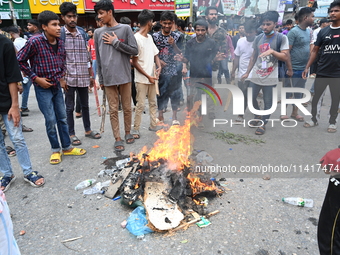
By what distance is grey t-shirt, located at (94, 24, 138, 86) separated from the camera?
4113mm

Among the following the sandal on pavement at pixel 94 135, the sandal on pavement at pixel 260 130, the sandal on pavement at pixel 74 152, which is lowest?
the sandal on pavement at pixel 260 130

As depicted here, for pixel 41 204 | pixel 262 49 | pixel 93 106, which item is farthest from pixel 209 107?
pixel 41 204

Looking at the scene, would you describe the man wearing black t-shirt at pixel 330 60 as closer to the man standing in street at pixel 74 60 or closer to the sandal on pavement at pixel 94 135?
the man standing in street at pixel 74 60

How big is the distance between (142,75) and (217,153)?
2137mm

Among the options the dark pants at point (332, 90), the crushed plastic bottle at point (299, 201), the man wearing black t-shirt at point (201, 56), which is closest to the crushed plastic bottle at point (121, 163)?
the crushed plastic bottle at point (299, 201)

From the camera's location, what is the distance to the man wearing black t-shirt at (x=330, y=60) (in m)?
4.52

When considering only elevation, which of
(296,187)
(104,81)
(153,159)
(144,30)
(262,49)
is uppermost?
(144,30)

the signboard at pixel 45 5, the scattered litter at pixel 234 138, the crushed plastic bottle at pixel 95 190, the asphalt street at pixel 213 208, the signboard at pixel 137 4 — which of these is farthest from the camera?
the signboard at pixel 137 4

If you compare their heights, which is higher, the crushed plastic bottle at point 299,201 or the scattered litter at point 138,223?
the scattered litter at point 138,223

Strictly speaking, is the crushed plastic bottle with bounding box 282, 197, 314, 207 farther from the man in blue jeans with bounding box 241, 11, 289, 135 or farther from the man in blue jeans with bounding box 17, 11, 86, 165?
the man in blue jeans with bounding box 17, 11, 86, 165

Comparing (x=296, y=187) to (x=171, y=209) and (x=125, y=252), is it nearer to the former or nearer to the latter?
(x=171, y=209)

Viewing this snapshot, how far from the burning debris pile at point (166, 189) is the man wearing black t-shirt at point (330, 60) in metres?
3.45

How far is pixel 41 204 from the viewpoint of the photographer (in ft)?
9.95

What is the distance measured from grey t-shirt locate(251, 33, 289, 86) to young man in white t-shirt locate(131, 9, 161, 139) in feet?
6.78
